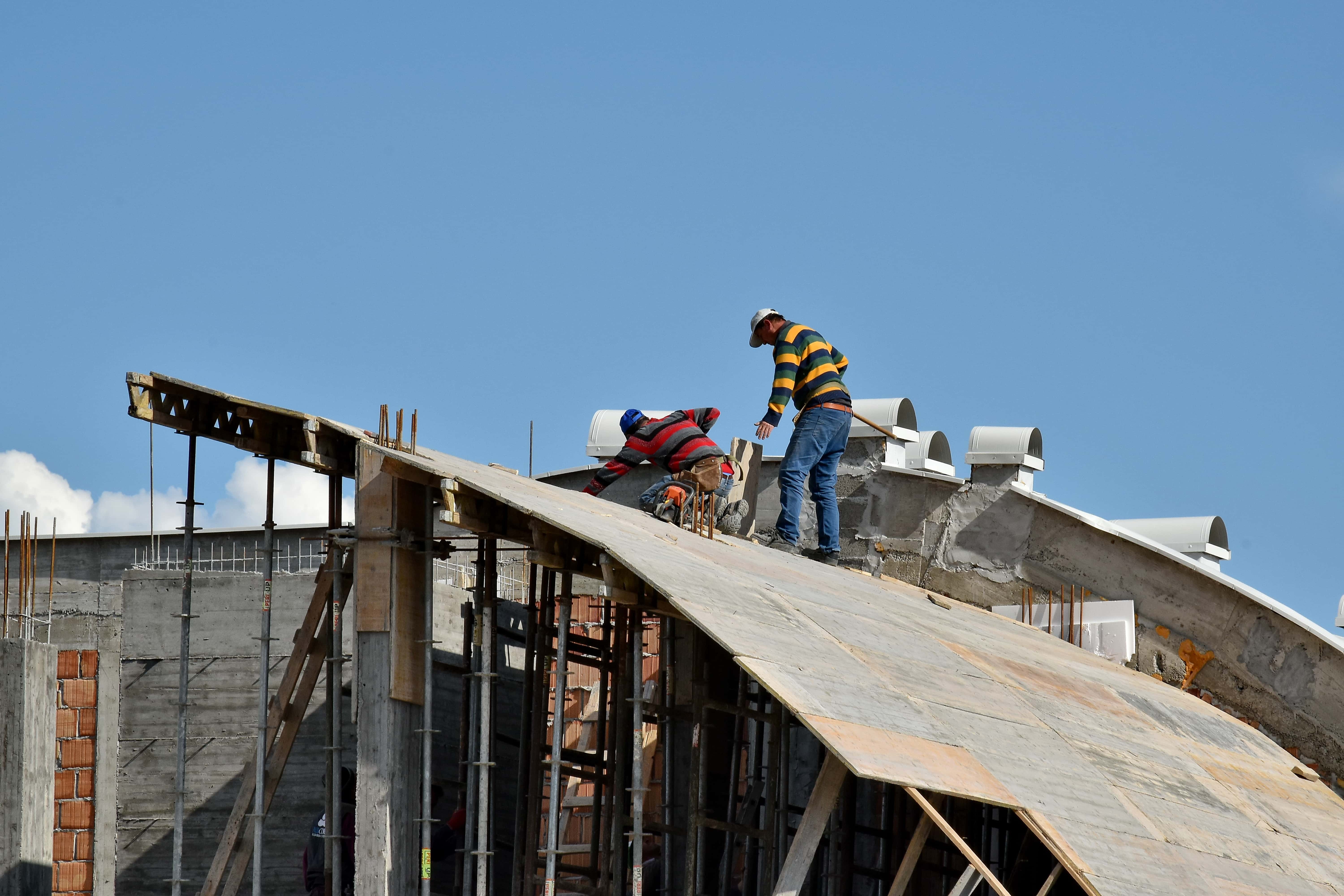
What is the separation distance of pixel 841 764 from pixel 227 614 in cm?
901

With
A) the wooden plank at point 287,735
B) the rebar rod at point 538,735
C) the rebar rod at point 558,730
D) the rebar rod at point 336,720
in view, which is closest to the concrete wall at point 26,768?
the wooden plank at point 287,735

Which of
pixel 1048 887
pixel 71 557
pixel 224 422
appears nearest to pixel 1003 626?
pixel 1048 887

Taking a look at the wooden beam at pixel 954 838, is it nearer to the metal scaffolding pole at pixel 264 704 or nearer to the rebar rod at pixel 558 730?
the rebar rod at pixel 558 730

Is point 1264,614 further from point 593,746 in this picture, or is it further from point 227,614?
point 227,614

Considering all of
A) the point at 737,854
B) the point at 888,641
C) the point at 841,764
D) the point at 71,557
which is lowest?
the point at 737,854

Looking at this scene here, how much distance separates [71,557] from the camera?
22.3 m

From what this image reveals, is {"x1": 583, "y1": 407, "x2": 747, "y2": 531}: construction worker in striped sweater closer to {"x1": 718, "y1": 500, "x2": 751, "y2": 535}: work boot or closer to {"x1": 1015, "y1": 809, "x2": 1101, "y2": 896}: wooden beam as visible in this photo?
{"x1": 718, "y1": 500, "x2": 751, "y2": 535}: work boot

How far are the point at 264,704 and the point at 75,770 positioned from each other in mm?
5591

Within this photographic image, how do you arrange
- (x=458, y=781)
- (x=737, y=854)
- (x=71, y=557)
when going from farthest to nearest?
(x=71, y=557), (x=737, y=854), (x=458, y=781)

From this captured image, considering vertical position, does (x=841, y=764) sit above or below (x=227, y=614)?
below

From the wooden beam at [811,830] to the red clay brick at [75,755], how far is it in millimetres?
9999

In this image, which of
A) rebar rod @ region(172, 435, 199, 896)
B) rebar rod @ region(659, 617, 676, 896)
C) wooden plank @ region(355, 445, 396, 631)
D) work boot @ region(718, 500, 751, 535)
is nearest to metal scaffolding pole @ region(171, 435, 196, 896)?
rebar rod @ region(172, 435, 199, 896)

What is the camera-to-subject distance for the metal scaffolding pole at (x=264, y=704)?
1050cm

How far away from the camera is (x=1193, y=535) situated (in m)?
16.0
